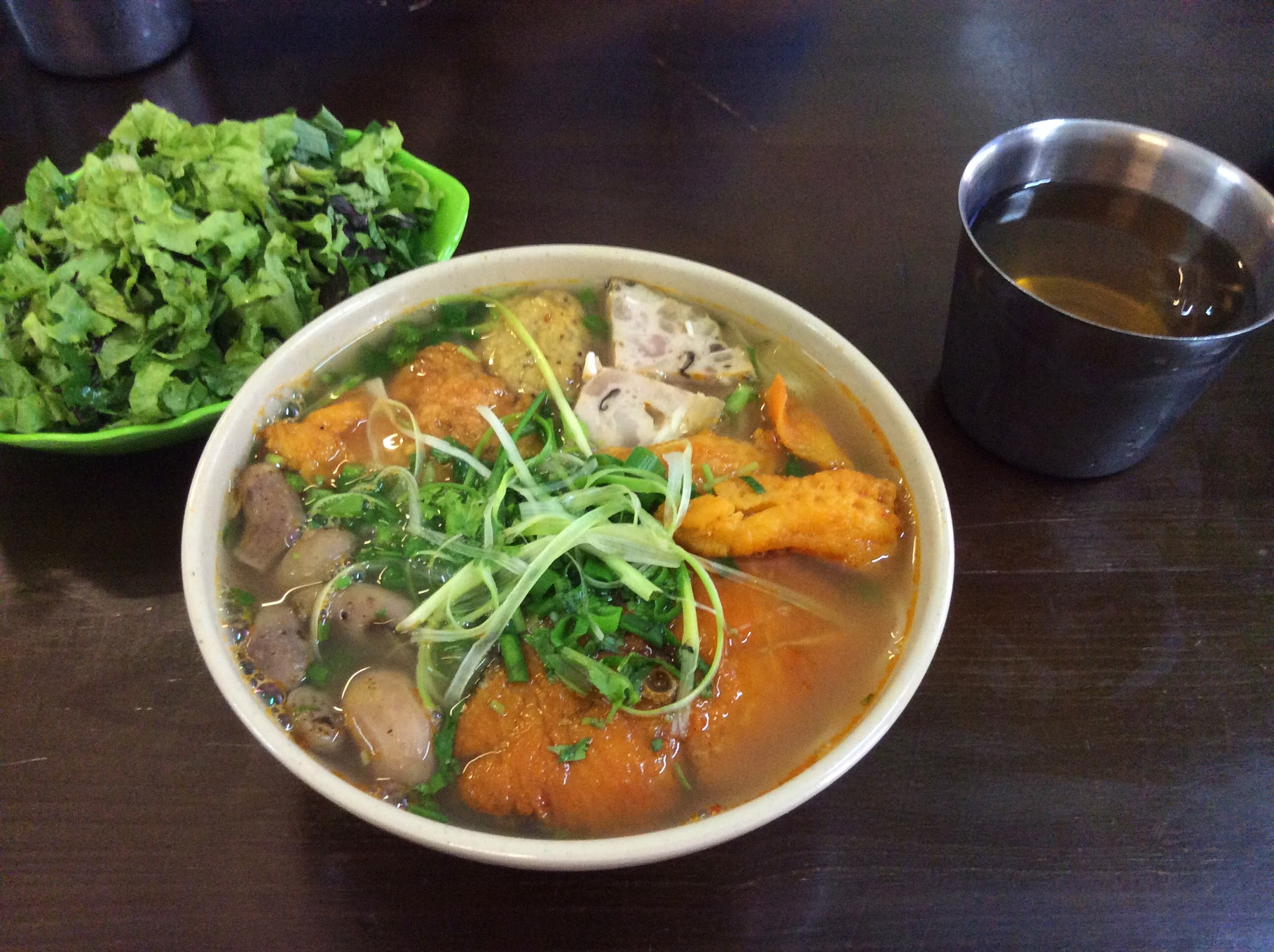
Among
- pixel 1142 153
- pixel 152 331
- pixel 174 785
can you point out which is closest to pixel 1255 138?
pixel 1142 153

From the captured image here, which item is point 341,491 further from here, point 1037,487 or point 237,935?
point 1037,487

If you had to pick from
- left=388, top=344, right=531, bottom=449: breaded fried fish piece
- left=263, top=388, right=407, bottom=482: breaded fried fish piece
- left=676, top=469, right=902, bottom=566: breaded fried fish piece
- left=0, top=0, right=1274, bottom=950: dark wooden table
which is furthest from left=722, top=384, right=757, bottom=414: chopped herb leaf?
left=263, top=388, right=407, bottom=482: breaded fried fish piece

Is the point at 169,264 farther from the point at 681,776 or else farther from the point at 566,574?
the point at 681,776

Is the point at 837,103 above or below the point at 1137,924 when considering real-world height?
above

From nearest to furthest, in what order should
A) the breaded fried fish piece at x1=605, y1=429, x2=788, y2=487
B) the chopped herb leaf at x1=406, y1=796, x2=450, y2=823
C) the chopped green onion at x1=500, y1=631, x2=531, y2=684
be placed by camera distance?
the chopped herb leaf at x1=406, y1=796, x2=450, y2=823 < the chopped green onion at x1=500, y1=631, x2=531, y2=684 < the breaded fried fish piece at x1=605, y1=429, x2=788, y2=487

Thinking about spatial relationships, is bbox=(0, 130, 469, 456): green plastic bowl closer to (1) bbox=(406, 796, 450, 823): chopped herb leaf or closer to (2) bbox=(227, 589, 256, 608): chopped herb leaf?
(2) bbox=(227, 589, 256, 608): chopped herb leaf

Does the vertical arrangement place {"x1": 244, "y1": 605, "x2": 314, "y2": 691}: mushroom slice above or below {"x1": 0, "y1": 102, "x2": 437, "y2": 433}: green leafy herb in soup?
below

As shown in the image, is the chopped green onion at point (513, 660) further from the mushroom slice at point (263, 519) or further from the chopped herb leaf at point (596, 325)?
the chopped herb leaf at point (596, 325)
